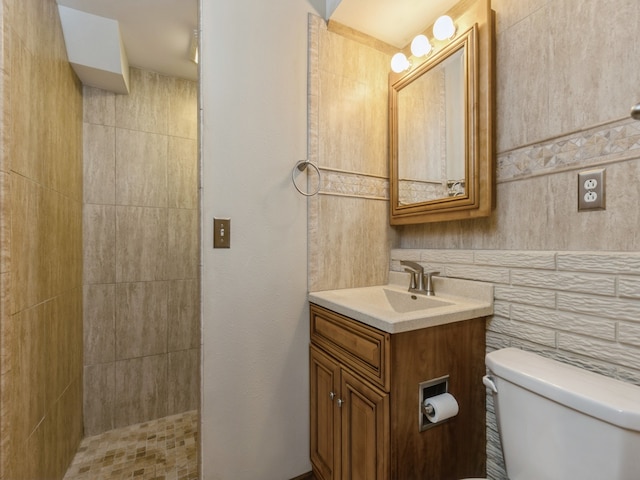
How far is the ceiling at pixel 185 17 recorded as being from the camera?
1.35 metres

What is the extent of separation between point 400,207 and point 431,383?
33.0 inches

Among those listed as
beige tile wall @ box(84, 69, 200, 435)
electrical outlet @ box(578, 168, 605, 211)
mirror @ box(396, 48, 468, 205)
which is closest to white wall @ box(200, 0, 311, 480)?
mirror @ box(396, 48, 468, 205)

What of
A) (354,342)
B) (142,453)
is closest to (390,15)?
(354,342)

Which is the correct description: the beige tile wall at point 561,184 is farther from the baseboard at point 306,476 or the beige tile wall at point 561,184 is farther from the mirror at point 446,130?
the baseboard at point 306,476

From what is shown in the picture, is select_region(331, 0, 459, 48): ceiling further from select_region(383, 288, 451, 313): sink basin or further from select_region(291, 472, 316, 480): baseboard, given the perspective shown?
select_region(291, 472, 316, 480): baseboard

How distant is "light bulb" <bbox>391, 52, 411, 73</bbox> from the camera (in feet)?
4.75

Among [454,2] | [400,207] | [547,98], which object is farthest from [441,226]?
[454,2]

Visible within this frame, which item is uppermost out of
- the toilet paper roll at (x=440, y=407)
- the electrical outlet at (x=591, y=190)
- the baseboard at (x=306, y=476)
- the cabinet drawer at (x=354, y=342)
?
the electrical outlet at (x=591, y=190)

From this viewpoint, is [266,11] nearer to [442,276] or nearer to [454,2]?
[454,2]

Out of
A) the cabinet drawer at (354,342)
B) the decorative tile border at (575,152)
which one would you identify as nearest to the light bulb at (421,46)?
the decorative tile border at (575,152)

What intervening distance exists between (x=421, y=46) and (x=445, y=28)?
0.43 feet

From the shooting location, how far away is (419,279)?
4.52 ft

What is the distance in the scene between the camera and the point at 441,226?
1400 mm

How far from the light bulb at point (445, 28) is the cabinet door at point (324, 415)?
4.75 feet
